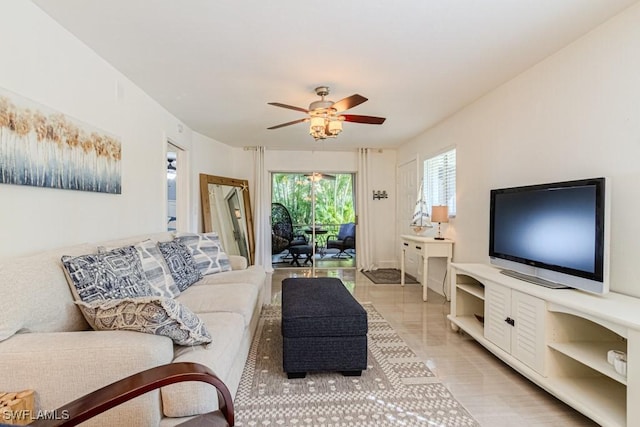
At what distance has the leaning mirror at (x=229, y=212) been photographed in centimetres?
504

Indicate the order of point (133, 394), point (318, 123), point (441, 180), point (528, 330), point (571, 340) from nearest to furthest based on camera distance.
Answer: point (133, 394) < point (571, 340) < point (528, 330) < point (318, 123) < point (441, 180)

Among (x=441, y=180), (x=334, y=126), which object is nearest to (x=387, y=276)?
(x=441, y=180)

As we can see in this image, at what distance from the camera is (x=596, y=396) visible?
5.73ft

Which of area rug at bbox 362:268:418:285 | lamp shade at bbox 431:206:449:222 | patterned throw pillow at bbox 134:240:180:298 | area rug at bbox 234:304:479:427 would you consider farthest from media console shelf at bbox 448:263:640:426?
area rug at bbox 362:268:418:285

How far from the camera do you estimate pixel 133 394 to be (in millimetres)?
997

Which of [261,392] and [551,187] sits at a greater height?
[551,187]

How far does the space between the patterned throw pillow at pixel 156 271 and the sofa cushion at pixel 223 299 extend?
0.11 metres

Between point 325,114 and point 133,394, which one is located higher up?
point 325,114

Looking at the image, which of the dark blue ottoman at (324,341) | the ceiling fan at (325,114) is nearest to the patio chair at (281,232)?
the ceiling fan at (325,114)

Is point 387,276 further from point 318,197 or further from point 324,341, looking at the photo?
point 324,341

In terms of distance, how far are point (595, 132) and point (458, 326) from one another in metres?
1.87

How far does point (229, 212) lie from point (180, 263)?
9.64 feet

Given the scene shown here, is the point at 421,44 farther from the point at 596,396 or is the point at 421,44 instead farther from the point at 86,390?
the point at 86,390

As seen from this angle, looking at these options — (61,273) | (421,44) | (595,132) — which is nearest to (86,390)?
(61,273)
